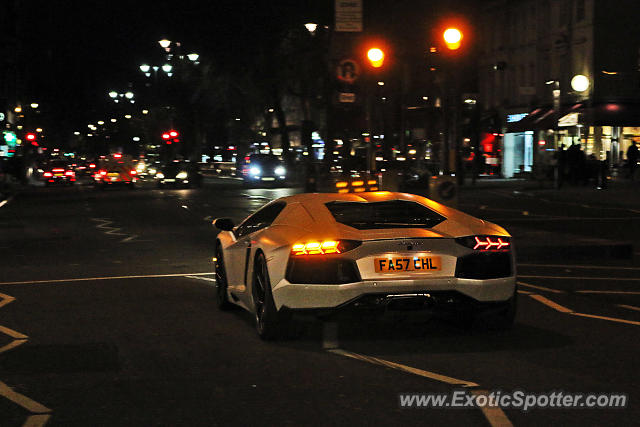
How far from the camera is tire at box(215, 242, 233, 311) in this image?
455 inches

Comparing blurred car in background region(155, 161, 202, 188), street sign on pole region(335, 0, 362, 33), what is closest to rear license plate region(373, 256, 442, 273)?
street sign on pole region(335, 0, 362, 33)

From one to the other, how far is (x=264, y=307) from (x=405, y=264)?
4.15ft

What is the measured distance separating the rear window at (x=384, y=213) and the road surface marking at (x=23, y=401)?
3.44 metres

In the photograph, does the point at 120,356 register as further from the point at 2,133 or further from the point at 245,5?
the point at 2,133

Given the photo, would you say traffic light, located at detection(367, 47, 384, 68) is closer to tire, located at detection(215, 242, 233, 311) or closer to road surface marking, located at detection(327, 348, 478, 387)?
tire, located at detection(215, 242, 233, 311)

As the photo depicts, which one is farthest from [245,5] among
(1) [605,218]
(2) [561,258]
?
(2) [561,258]

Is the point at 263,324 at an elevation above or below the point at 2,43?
below

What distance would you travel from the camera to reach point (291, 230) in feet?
31.9

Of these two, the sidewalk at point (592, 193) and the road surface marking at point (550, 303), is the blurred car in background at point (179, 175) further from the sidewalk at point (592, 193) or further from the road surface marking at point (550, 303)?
the road surface marking at point (550, 303)

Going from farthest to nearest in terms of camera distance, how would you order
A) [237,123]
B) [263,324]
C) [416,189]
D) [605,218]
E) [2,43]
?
1. [2,43]
2. [237,123]
3. [416,189]
4. [605,218]
5. [263,324]

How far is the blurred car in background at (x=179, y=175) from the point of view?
198ft

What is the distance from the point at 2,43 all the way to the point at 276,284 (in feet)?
378

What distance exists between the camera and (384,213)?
10531 millimetres

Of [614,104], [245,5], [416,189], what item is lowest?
[416,189]
